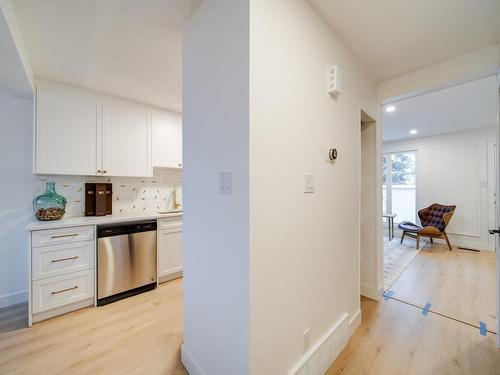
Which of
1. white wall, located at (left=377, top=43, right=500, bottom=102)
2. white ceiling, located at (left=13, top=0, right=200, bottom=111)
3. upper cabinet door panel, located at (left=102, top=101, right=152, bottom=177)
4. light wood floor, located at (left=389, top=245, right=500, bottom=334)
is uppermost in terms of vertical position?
white ceiling, located at (left=13, top=0, right=200, bottom=111)

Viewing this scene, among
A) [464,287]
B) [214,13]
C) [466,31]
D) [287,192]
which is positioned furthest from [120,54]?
[464,287]

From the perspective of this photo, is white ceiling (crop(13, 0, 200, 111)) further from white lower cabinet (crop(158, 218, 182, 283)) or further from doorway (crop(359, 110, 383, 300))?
doorway (crop(359, 110, 383, 300))

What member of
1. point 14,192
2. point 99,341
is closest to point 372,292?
point 99,341

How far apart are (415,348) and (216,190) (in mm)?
2040

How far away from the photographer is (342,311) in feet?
5.82

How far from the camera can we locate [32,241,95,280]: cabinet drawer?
1996 mm

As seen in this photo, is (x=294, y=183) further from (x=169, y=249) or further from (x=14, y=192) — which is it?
(x=14, y=192)

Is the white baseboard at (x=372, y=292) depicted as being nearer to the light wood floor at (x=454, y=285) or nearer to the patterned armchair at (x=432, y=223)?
the light wood floor at (x=454, y=285)

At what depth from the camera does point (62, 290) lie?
6.93 feet

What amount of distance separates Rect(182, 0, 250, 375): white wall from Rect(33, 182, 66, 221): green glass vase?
1.84 meters

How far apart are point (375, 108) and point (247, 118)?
6.66 ft

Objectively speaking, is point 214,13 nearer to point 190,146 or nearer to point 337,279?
point 190,146

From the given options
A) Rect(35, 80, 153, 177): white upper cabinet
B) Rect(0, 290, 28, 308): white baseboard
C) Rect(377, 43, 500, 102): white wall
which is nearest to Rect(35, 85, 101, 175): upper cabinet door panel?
Rect(35, 80, 153, 177): white upper cabinet

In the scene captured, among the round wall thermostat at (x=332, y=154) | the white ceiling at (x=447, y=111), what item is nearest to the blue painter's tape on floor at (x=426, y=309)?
the round wall thermostat at (x=332, y=154)
